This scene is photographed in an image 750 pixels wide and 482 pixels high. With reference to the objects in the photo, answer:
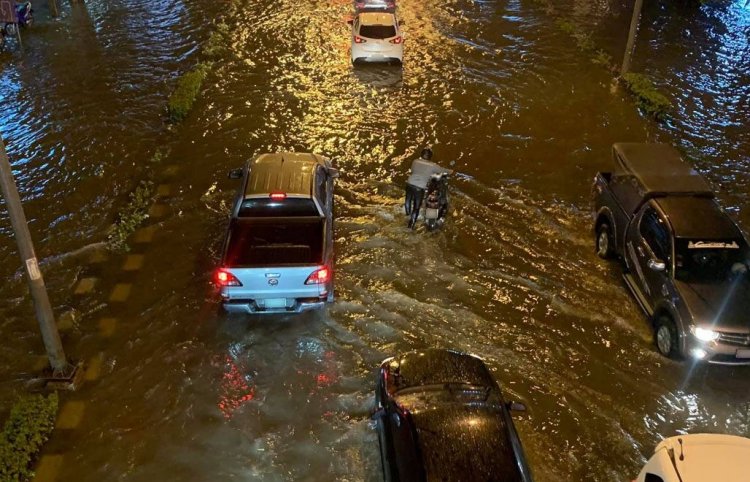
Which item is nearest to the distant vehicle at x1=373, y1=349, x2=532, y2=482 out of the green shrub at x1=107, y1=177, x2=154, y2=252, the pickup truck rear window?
the pickup truck rear window

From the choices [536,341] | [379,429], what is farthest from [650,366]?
[379,429]

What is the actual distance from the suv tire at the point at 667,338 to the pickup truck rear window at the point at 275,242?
16.7ft

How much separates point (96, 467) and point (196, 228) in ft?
16.5

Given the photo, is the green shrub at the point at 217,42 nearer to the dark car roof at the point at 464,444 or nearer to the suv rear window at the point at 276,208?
the suv rear window at the point at 276,208

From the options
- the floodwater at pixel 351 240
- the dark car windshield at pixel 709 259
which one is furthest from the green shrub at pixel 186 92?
the dark car windshield at pixel 709 259

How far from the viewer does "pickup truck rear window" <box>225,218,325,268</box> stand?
28.1 ft

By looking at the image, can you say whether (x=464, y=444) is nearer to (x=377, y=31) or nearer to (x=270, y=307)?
(x=270, y=307)

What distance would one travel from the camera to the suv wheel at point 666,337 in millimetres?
8328

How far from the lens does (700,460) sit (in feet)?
18.2

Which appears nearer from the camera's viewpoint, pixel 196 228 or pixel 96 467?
pixel 96 467

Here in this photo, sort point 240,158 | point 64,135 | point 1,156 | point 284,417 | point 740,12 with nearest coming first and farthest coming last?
point 1,156, point 284,417, point 240,158, point 64,135, point 740,12

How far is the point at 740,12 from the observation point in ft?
78.2

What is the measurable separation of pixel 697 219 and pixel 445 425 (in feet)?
18.5

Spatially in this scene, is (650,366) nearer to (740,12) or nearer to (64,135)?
(64,135)
